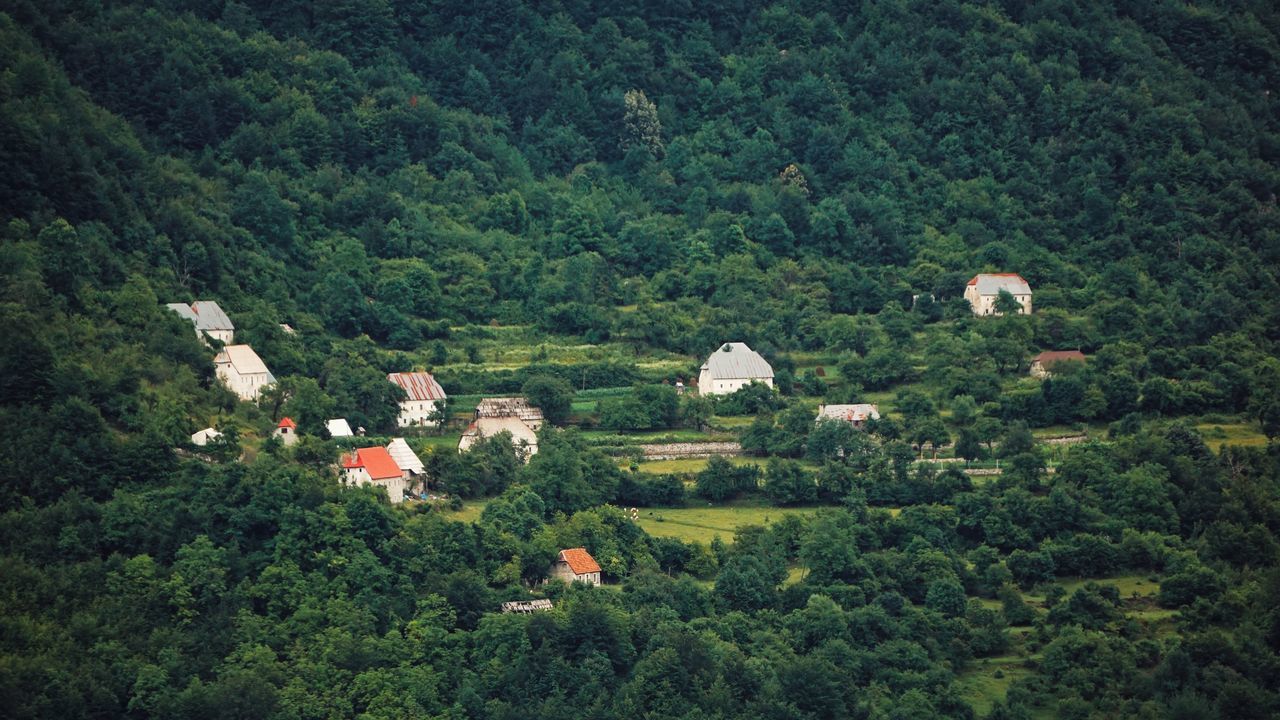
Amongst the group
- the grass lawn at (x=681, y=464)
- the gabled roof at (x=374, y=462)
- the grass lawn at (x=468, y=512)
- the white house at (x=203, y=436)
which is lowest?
the grass lawn at (x=468, y=512)

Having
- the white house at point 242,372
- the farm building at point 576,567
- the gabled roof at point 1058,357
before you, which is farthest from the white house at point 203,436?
the gabled roof at point 1058,357

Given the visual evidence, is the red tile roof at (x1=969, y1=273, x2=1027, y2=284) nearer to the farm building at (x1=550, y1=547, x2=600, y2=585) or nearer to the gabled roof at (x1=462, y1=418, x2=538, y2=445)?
the gabled roof at (x1=462, y1=418, x2=538, y2=445)

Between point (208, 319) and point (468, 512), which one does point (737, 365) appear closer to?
point (468, 512)

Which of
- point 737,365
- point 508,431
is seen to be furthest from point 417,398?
point 737,365

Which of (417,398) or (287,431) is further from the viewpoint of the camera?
(417,398)

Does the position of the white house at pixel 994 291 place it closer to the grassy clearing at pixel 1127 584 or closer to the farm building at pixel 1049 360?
the farm building at pixel 1049 360

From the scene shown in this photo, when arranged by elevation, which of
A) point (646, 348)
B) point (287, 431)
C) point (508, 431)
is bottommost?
point (508, 431)
